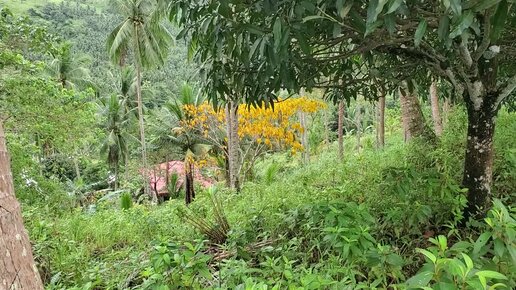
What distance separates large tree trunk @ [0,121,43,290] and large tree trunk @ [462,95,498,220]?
272 cm

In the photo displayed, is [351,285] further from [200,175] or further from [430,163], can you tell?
[200,175]

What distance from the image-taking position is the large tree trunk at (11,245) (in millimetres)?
1521

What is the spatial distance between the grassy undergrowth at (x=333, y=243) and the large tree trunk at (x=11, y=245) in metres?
0.55

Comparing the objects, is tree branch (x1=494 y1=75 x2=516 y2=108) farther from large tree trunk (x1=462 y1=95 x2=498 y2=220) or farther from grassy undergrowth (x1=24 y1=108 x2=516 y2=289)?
grassy undergrowth (x1=24 y1=108 x2=516 y2=289)

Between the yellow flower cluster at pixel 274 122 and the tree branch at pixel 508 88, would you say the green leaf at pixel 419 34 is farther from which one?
the yellow flower cluster at pixel 274 122

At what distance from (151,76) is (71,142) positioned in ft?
137

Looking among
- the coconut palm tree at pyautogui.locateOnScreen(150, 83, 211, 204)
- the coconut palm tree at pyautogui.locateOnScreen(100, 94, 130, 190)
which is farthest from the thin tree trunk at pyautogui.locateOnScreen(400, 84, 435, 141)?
the coconut palm tree at pyautogui.locateOnScreen(100, 94, 130, 190)

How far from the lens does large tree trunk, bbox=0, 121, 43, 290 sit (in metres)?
1.52

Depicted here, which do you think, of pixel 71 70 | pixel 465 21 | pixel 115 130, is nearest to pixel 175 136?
pixel 115 130

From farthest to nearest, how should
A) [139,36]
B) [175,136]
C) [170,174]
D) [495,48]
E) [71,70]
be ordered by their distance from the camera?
[71,70]
[170,174]
[175,136]
[139,36]
[495,48]

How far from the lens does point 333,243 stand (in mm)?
2168

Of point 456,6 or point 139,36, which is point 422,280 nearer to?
point 456,6

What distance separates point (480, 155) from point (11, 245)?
284 cm

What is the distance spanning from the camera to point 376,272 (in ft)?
7.04
